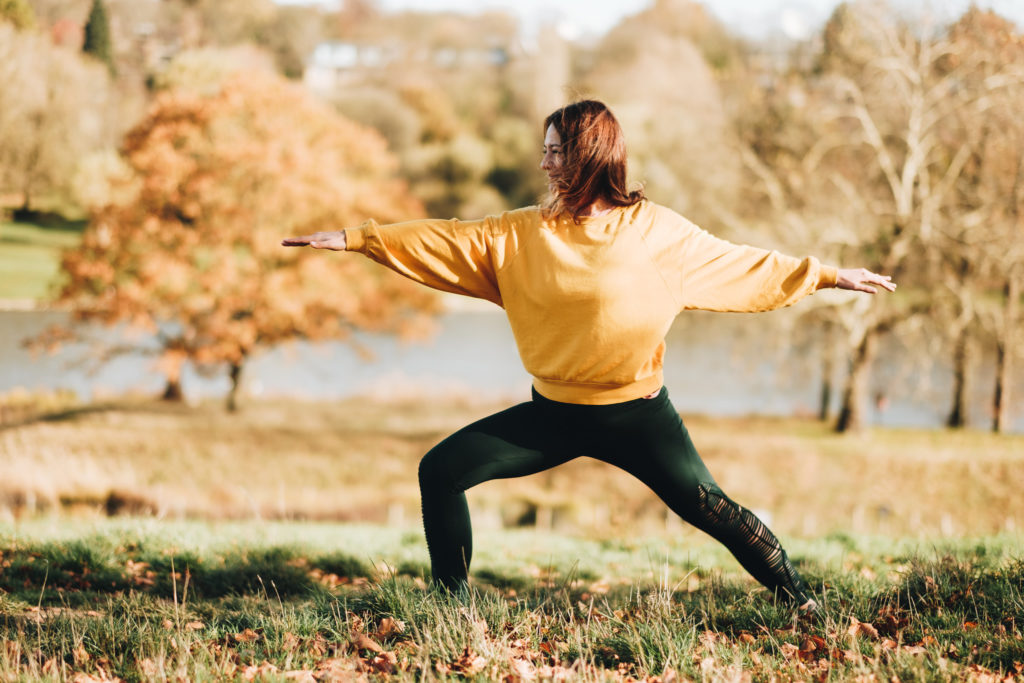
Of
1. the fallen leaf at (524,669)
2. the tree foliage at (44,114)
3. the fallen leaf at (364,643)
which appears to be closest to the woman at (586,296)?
the fallen leaf at (364,643)

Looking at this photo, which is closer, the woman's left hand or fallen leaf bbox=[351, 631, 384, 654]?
fallen leaf bbox=[351, 631, 384, 654]

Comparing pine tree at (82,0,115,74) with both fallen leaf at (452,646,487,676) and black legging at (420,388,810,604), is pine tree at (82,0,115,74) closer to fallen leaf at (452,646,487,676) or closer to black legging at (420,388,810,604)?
black legging at (420,388,810,604)

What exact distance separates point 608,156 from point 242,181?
47.2ft

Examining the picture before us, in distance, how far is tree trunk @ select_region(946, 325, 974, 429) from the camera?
52.0ft

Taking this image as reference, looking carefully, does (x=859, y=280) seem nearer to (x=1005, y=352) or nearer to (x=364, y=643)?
(x=364, y=643)

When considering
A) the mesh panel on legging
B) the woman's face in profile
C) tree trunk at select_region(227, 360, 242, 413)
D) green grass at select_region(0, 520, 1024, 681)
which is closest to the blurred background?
tree trunk at select_region(227, 360, 242, 413)

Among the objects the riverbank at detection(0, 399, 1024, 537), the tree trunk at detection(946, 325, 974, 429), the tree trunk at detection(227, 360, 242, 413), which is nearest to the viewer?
the riverbank at detection(0, 399, 1024, 537)

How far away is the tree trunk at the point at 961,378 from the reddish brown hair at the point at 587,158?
1530 centimetres

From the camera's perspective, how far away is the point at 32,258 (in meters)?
14.7

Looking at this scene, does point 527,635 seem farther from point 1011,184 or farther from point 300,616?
point 1011,184

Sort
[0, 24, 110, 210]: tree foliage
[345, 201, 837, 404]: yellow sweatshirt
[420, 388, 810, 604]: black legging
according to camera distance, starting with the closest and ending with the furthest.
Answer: [345, 201, 837, 404]: yellow sweatshirt, [420, 388, 810, 604]: black legging, [0, 24, 110, 210]: tree foliage

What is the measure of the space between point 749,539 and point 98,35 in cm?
1553

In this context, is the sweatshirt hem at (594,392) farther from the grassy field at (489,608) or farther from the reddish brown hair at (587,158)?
the grassy field at (489,608)

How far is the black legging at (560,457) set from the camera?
9.79 ft
